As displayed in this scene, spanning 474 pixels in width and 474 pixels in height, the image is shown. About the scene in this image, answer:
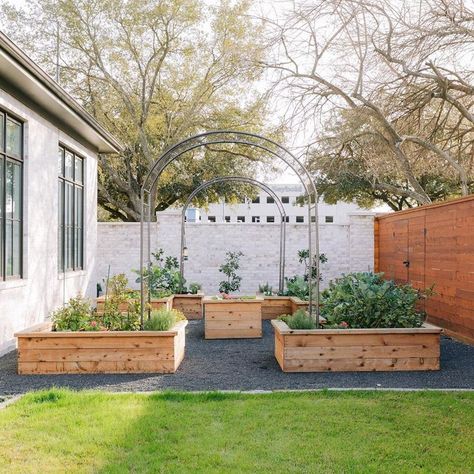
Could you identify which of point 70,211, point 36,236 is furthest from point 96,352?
point 70,211

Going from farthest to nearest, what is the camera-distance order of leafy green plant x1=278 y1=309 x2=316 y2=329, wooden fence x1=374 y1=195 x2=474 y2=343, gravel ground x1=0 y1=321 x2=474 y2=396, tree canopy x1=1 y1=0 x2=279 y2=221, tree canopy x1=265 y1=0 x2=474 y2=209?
tree canopy x1=1 y1=0 x2=279 y2=221
tree canopy x1=265 y1=0 x2=474 y2=209
wooden fence x1=374 y1=195 x2=474 y2=343
leafy green plant x1=278 y1=309 x2=316 y2=329
gravel ground x1=0 y1=321 x2=474 y2=396

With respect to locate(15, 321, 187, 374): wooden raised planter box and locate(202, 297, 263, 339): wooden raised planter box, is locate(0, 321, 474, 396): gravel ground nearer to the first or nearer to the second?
locate(15, 321, 187, 374): wooden raised planter box

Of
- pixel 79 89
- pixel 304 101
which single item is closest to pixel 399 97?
pixel 304 101

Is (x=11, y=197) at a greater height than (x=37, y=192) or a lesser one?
lesser

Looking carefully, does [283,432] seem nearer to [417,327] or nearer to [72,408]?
[72,408]

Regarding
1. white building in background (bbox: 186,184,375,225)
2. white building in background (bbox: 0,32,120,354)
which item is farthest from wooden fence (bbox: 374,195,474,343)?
white building in background (bbox: 186,184,375,225)

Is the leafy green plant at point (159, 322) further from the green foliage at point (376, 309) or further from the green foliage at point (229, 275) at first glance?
the green foliage at point (229, 275)

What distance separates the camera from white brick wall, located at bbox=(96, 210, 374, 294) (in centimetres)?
1405

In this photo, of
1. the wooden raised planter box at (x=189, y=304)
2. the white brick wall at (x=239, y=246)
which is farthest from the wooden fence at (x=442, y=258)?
the wooden raised planter box at (x=189, y=304)

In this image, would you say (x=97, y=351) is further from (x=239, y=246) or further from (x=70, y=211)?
(x=239, y=246)

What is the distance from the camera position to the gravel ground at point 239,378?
17.5 feet

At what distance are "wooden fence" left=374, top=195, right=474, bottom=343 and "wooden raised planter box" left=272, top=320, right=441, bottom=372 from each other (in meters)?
1.92

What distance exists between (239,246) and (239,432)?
10471 millimetres

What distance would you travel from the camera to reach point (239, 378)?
18.8 ft
